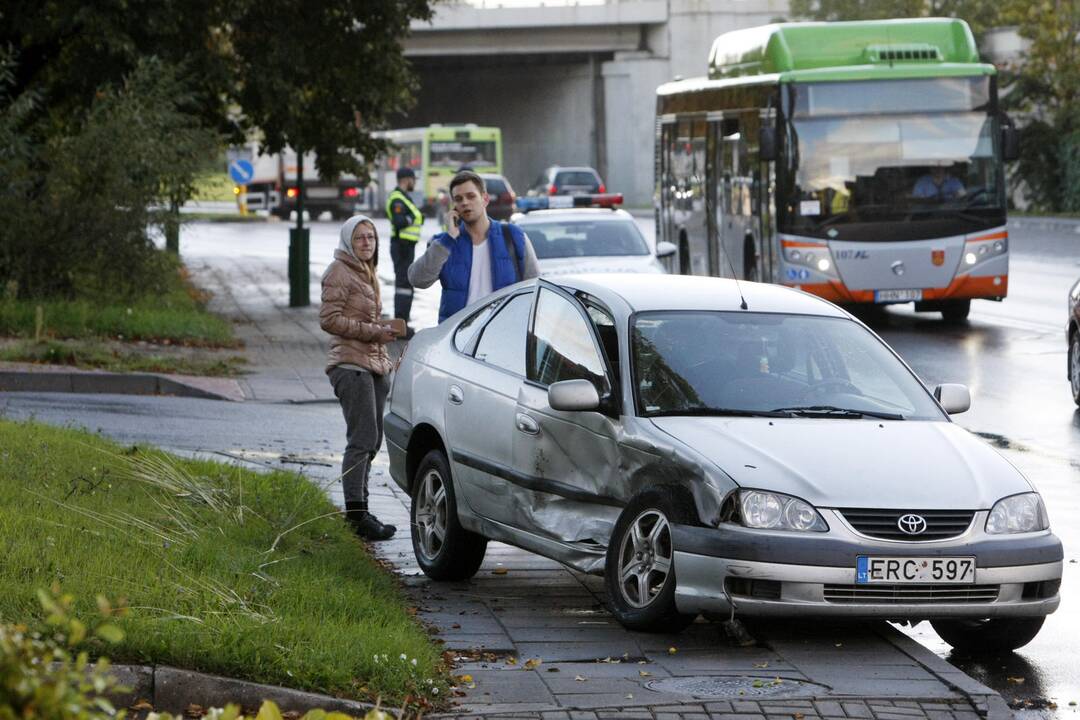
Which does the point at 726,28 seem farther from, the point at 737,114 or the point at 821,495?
the point at 821,495

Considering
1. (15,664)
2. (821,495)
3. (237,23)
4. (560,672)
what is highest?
(237,23)

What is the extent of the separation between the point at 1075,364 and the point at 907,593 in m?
9.06

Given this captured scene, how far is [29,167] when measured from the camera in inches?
867

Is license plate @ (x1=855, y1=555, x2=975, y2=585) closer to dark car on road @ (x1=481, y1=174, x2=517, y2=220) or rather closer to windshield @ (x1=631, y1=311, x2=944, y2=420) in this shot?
windshield @ (x1=631, y1=311, x2=944, y2=420)

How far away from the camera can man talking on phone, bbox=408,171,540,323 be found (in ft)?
32.6

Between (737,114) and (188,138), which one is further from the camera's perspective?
(737,114)

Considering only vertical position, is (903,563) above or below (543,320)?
below

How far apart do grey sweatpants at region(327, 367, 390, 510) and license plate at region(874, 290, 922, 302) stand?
13.0 metres

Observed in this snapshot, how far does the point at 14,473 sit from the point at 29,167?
1367 centimetres

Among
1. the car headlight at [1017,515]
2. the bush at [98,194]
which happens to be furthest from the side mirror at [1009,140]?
the car headlight at [1017,515]

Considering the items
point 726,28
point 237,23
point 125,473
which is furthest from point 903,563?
point 726,28

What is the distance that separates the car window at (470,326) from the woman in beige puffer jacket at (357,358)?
0.60 metres

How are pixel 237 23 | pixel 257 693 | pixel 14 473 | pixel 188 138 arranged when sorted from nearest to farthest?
pixel 257 693
pixel 14 473
pixel 188 138
pixel 237 23

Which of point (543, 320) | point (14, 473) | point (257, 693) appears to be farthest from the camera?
point (14, 473)
